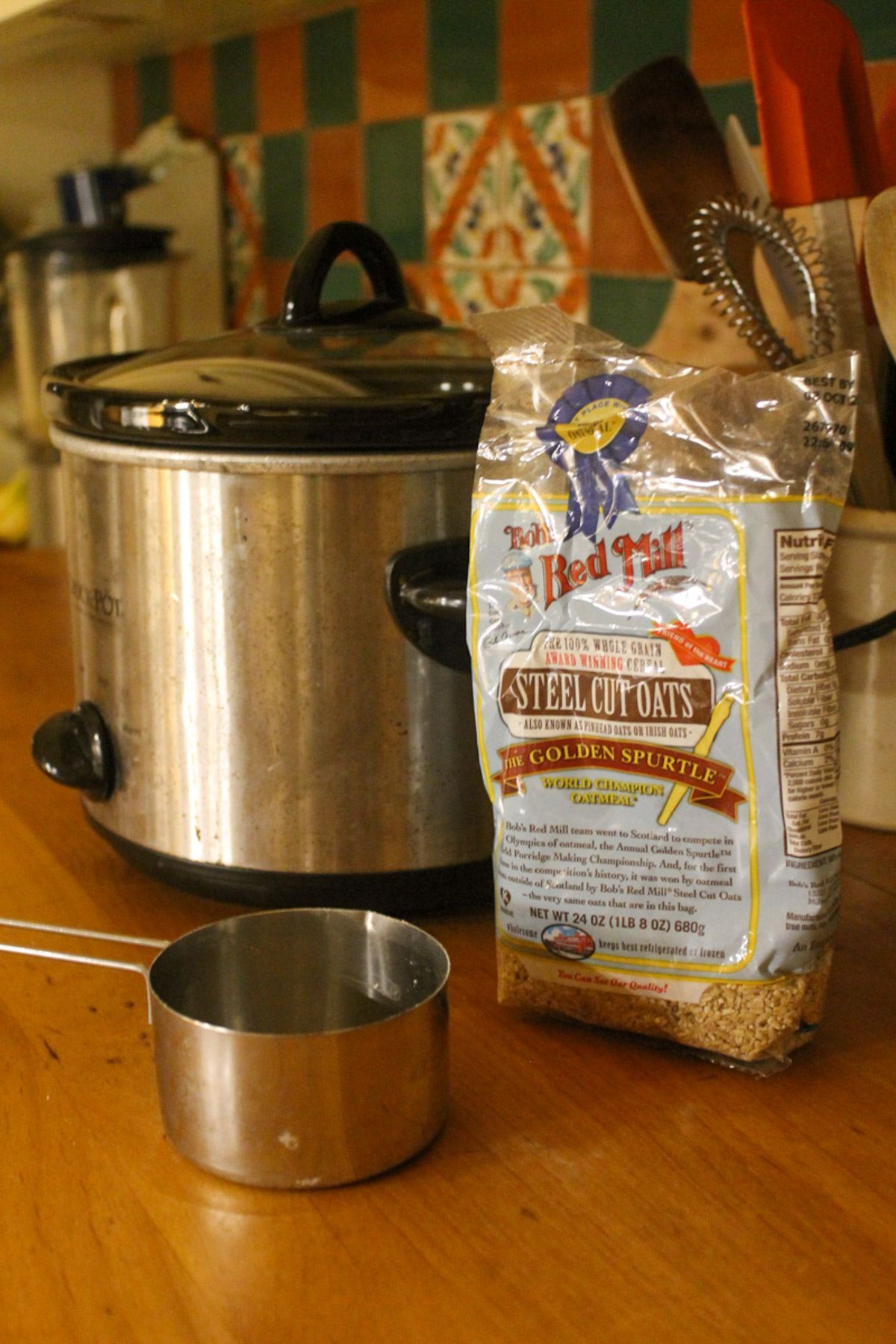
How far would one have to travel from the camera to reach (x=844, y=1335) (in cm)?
38

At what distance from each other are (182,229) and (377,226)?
17.2 inches

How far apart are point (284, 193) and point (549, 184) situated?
1.65 feet

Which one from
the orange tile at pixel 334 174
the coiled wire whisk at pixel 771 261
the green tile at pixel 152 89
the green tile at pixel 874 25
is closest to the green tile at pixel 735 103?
the green tile at pixel 874 25

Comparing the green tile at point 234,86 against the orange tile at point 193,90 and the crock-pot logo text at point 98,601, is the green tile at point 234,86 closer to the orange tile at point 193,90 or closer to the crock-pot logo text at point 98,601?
the orange tile at point 193,90

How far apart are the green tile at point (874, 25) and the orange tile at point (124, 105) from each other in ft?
4.39

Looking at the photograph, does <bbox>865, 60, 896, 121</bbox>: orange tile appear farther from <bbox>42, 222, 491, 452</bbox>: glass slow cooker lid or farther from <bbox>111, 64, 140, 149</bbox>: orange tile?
<bbox>111, 64, 140, 149</bbox>: orange tile

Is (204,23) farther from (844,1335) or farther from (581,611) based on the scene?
(844,1335)

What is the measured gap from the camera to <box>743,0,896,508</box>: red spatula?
0.67 m

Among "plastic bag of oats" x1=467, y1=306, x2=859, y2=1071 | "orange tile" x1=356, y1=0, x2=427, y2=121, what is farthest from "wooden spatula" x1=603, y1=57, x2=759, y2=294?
"orange tile" x1=356, y1=0, x2=427, y2=121

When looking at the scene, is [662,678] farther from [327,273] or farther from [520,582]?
[327,273]

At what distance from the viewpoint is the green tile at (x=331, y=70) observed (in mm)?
1456

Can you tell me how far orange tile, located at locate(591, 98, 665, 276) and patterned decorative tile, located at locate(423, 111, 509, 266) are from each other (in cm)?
13

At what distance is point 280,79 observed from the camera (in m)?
1.58

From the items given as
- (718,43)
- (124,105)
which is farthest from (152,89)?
(718,43)
